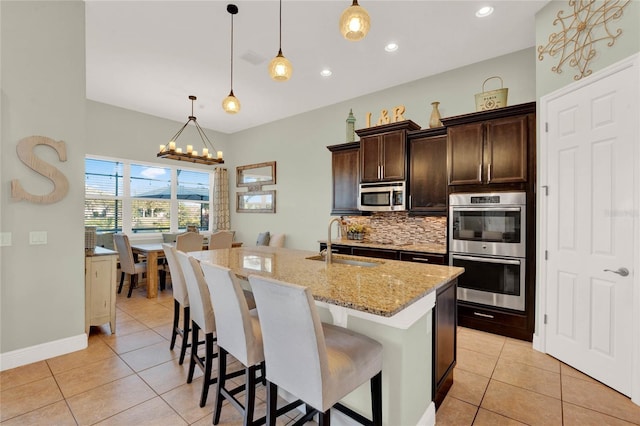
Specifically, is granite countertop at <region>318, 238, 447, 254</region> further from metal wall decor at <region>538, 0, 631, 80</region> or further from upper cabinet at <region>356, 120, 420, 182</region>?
metal wall decor at <region>538, 0, 631, 80</region>

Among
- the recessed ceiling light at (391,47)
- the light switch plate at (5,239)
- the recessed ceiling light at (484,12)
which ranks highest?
the recessed ceiling light at (484,12)

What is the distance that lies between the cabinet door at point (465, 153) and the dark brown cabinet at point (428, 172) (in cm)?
21

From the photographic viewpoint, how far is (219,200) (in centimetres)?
727

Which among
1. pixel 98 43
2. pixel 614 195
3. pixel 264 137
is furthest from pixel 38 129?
pixel 614 195

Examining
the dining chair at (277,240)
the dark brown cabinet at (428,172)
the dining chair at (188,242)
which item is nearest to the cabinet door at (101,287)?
the dining chair at (188,242)

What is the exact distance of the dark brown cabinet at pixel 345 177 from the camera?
4.73 m

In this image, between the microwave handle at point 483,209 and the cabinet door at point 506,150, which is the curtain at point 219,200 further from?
the cabinet door at point 506,150

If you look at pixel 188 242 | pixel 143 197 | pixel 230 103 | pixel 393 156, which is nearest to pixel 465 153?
pixel 393 156

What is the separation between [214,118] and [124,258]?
328 centimetres

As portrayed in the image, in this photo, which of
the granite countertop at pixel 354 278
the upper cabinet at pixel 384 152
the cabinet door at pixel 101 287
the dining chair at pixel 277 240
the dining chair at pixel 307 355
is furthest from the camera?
the dining chair at pixel 277 240

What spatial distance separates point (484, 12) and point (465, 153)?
1.41 m

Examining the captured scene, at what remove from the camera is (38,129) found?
2736mm

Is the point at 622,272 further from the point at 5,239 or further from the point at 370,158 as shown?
the point at 5,239

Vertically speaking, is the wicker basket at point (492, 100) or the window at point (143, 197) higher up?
the wicker basket at point (492, 100)
